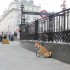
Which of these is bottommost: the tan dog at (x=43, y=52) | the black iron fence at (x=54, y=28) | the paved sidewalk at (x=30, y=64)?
the paved sidewalk at (x=30, y=64)

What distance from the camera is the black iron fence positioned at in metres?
11.5

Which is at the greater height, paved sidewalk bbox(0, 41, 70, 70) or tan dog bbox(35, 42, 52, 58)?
tan dog bbox(35, 42, 52, 58)

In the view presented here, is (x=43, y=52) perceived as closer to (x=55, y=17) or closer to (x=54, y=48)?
(x=54, y=48)

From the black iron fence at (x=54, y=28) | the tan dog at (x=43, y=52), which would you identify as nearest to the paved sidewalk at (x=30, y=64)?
the tan dog at (x=43, y=52)

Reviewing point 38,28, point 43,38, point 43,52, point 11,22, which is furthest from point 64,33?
point 11,22

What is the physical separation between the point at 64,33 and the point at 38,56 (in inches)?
81.7

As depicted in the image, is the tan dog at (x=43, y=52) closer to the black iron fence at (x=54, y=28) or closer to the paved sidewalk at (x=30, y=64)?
the paved sidewalk at (x=30, y=64)

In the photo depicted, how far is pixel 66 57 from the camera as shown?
10.1 m

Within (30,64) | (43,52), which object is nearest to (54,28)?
(43,52)

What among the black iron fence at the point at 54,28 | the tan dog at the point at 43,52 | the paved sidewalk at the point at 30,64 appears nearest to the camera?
the paved sidewalk at the point at 30,64

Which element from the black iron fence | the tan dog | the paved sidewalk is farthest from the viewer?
the tan dog

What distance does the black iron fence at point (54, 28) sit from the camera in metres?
11.5

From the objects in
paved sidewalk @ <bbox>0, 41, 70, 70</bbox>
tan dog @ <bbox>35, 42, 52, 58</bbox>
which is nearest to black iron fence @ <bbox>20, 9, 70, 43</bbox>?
tan dog @ <bbox>35, 42, 52, 58</bbox>

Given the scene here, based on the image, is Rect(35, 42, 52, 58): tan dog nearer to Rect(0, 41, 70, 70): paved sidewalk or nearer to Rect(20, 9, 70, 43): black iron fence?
Rect(0, 41, 70, 70): paved sidewalk
